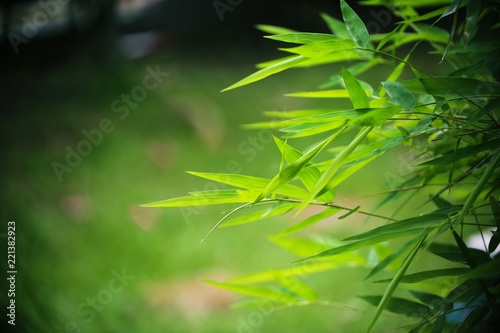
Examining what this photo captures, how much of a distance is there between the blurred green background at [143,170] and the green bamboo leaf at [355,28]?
1.08m

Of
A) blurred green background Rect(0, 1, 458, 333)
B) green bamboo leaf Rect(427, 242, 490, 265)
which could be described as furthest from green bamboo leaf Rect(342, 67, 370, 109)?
blurred green background Rect(0, 1, 458, 333)

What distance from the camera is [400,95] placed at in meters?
0.76

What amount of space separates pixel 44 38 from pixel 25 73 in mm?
283

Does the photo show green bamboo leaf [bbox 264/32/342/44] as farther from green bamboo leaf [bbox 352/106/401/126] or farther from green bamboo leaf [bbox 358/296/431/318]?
green bamboo leaf [bbox 358/296/431/318]

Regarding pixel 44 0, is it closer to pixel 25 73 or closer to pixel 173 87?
pixel 25 73

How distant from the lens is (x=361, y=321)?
2.07m

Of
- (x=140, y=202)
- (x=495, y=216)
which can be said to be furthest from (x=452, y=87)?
(x=140, y=202)

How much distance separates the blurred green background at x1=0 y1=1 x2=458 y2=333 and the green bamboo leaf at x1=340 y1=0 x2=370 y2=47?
108cm

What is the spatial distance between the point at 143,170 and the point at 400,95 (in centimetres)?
238

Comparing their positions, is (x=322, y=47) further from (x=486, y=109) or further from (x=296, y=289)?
(x=296, y=289)

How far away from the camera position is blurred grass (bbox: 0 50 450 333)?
2115 millimetres

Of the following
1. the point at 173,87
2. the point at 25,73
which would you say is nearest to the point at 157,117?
the point at 173,87

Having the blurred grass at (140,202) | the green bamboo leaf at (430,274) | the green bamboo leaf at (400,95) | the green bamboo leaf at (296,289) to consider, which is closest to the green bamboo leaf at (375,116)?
the green bamboo leaf at (400,95)

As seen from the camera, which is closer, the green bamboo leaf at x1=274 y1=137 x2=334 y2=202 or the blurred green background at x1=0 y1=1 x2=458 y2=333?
the green bamboo leaf at x1=274 y1=137 x2=334 y2=202
